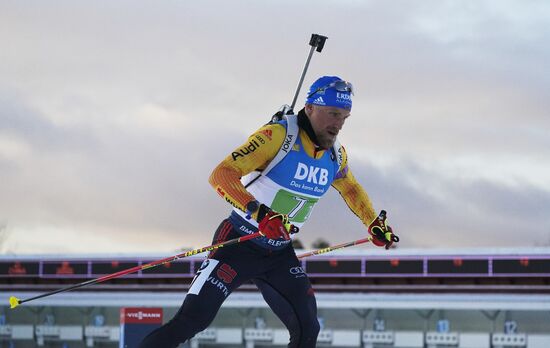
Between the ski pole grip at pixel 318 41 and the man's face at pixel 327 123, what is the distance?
134 centimetres

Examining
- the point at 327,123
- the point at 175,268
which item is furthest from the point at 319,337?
the point at 327,123

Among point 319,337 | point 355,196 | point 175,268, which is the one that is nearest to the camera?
point 355,196

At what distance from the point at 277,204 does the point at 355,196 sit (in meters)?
1.05

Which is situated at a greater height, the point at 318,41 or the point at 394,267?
the point at 318,41

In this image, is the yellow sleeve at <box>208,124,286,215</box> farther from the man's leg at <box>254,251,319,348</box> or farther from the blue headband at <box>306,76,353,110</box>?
the man's leg at <box>254,251,319,348</box>

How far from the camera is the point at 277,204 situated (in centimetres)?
858

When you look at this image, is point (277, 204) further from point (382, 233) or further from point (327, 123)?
point (382, 233)

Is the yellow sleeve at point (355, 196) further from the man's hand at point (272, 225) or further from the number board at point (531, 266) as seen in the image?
the number board at point (531, 266)

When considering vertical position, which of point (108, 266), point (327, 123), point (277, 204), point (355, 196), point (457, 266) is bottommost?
point (277, 204)

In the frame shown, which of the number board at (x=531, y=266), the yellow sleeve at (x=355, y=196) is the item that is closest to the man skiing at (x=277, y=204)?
the yellow sleeve at (x=355, y=196)

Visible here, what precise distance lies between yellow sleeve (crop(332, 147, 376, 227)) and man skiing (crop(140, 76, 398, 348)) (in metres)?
0.34

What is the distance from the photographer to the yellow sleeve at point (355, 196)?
930 cm

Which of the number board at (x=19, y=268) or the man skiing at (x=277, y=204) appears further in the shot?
the number board at (x=19, y=268)

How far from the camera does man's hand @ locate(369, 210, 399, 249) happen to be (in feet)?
29.4
